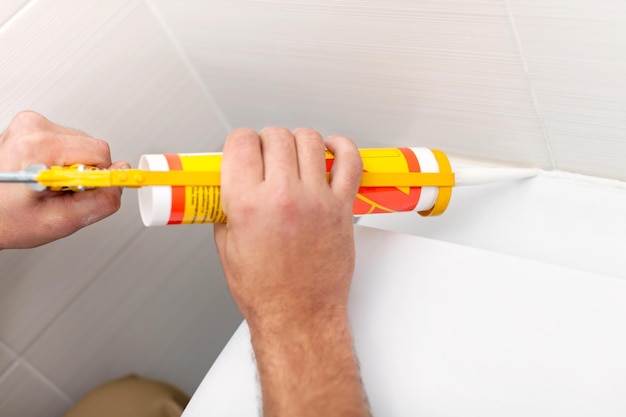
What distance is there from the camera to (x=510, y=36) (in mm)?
449

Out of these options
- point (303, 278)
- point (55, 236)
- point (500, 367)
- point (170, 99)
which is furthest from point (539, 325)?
point (170, 99)

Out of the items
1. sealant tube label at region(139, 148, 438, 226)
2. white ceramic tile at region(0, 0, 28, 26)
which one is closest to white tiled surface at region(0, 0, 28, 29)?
white ceramic tile at region(0, 0, 28, 26)

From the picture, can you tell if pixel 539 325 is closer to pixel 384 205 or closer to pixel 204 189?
pixel 384 205

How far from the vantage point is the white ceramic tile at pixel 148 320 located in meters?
0.74

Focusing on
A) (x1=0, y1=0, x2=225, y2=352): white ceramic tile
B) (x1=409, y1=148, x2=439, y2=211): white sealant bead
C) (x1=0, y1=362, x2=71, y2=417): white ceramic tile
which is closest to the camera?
(x1=409, y1=148, x2=439, y2=211): white sealant bead

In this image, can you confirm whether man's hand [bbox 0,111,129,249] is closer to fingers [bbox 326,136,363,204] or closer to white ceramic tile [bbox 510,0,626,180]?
fingers [bbox 326,136,363,204]

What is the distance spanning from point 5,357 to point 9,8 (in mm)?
368

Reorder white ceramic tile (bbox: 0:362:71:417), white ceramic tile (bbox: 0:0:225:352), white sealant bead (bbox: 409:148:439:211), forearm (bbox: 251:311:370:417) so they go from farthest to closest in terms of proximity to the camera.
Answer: white ceramic tile (bbox: 0:362:71:417)
white ceramic tile (bbox: 0:0:225:352)
white sealant bead (bbox: 409:148:439:211)
forearm (bbox: 251:311:370:417)

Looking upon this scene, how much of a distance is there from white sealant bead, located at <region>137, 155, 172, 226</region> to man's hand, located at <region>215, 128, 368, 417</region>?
39 mm

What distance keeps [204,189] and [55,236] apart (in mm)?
169

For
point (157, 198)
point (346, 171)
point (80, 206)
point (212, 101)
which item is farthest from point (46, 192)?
point (212, 101)

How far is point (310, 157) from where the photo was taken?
1.37 ft

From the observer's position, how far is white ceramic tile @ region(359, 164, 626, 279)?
19.8 inches

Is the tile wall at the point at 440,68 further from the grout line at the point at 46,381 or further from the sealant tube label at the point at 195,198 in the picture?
the grout line at the point at 46,381
